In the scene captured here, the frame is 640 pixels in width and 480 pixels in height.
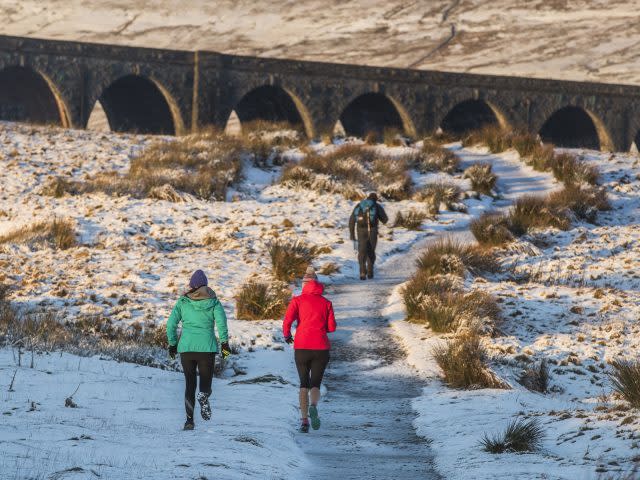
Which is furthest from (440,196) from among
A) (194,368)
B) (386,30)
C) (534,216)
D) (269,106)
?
(386,30)

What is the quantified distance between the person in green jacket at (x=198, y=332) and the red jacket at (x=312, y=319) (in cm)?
74

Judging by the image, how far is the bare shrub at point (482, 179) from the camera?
23922mm

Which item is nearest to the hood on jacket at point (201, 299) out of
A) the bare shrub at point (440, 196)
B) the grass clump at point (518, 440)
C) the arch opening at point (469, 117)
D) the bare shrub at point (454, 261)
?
the grass clump at point (518, 440)

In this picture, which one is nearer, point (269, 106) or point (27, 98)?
point (27, 98)

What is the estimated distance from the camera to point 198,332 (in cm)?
826

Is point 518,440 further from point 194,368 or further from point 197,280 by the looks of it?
point 197,280

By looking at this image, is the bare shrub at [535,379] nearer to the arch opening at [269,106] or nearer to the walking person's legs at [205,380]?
the walking person's legs at [205,380]

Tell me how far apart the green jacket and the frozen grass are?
1068cm

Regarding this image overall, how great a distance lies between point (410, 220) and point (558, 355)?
8742 mm

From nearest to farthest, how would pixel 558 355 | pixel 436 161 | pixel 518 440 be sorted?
pixel 518 440 < pixel 558 355 < pixel 436 161

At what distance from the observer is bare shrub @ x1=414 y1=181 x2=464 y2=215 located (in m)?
22.2

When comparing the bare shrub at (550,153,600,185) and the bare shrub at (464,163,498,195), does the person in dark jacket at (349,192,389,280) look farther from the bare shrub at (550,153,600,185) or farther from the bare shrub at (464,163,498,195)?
the bare shrub at (550,153,600,185)

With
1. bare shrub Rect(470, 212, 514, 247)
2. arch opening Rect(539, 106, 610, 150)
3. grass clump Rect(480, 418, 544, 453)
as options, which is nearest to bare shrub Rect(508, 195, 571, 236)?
bare shrub Rect(470, 212, 514, 247)

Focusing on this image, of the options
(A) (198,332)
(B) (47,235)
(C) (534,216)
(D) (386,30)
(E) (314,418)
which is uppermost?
(D) (386,30)
